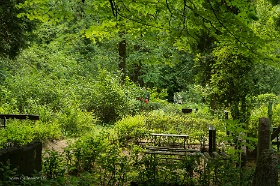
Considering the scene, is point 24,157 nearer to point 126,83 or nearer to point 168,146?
point 168,146

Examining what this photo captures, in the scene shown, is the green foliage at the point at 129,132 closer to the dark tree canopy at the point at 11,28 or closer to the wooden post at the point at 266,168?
the dark tree canopy at the point at 11,28

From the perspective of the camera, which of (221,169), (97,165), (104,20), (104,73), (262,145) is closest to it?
(262,145)

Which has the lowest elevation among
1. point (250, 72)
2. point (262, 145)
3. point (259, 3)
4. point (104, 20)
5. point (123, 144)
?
point (123, 144)

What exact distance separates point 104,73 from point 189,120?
5.59m

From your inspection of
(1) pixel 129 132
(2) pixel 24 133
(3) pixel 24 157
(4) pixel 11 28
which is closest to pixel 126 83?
(1) pixel 129 132

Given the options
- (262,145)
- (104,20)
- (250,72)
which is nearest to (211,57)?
(250,72)

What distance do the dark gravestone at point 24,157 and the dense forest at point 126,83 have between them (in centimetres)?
36

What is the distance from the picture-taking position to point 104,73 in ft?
59.8

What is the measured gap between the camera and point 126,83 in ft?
69.1

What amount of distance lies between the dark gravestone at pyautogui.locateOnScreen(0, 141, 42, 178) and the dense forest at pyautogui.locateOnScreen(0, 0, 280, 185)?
357 millimetres

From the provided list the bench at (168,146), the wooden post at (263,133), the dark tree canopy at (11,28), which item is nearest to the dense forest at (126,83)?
the dark tree canopy at (11,28)

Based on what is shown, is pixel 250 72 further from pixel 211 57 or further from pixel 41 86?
pixel 41 86

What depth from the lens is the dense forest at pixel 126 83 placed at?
659 cm

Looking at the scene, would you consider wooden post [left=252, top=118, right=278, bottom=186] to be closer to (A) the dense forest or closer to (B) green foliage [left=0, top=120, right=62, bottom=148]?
(A) the dense forest
